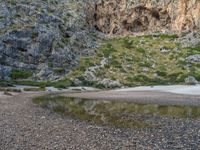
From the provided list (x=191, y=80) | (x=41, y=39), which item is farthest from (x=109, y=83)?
(x=41, y=39)

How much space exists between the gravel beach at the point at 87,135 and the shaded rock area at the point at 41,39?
198 feet

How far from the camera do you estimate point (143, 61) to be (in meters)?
120

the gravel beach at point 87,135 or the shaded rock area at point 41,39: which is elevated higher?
the shaded rock area at point 41,39

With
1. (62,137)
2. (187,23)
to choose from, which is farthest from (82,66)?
(62,137)

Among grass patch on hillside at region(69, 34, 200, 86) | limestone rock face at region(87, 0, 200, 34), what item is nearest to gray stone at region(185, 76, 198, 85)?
grass patch on hillside at region(69, 34, 200, 86)

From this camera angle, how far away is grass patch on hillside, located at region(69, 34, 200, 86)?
105062 millimetres

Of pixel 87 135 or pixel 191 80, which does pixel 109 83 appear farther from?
pixel 87 135

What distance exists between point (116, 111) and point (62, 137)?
1687 centimetres

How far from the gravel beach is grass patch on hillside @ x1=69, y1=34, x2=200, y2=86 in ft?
216

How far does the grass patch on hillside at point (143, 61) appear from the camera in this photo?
105062 mm

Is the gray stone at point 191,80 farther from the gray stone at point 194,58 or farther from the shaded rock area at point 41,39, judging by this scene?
the shaded rock area at point 41,39

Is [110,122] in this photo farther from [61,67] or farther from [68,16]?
[68,16]

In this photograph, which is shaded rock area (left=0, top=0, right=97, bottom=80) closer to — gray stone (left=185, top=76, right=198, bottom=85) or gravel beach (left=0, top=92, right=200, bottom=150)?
gray stone (left=185, top=76, right=198, bottom=85)

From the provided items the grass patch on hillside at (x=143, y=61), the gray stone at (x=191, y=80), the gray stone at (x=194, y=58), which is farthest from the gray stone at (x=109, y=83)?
the gray stone at (x=194, y=58)
